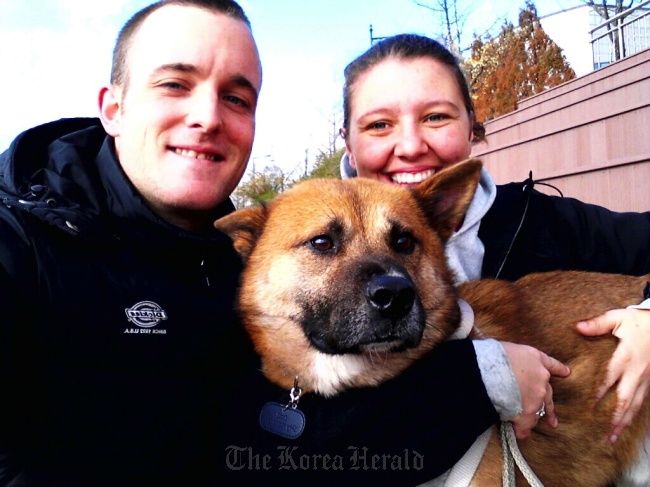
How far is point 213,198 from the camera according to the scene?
2.55 m

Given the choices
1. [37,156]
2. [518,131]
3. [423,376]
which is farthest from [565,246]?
[518,131]

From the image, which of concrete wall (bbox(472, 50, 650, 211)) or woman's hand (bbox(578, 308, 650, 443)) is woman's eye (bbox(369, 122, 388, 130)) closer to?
woman's hand (bbox(578, 308, 650, 443))


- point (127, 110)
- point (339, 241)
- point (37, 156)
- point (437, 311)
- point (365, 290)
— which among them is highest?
point (127, 110)

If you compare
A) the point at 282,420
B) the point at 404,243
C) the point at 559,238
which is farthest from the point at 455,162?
the point at 282,420

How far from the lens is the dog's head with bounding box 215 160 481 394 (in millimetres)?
2086

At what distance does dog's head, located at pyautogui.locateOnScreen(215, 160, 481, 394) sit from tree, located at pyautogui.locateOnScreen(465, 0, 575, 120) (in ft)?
51.3

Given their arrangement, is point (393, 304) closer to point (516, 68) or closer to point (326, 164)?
point (326, 164)

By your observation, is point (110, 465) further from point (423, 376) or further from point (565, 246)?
point (565, 246)

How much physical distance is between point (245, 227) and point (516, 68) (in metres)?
17.1

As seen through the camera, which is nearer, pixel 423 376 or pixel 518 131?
pixel 423 376

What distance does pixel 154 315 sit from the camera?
7.01 ft

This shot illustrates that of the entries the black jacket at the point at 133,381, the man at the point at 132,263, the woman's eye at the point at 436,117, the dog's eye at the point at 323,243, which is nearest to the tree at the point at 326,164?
the woman's eye at the point at 436,117

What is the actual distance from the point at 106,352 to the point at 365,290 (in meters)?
0.98

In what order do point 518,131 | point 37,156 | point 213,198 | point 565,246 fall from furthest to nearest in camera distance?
1. point 518,131
2. point 565,246
3. point 213,198
4. point 37,156
